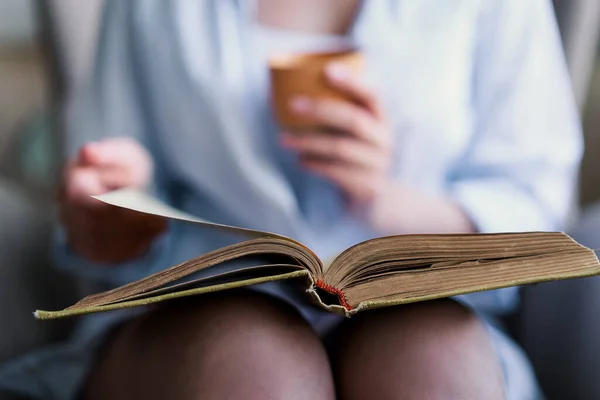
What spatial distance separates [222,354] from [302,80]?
0.86ft

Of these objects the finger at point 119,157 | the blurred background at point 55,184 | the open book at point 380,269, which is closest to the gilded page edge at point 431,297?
the open book at point 380,269

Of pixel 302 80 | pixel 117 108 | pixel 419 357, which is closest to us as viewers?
pixel 419 357

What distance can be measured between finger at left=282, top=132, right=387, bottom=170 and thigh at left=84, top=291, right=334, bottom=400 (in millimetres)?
228

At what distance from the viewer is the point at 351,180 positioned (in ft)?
2.05

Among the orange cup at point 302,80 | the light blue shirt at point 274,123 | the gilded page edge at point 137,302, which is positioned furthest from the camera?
the light blue shirt at point 274,123

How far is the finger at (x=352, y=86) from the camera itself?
1.81 feet

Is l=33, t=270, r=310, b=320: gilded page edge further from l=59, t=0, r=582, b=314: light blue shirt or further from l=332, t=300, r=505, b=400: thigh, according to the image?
l=59, t=0, r=582, b=314: light blue shirt

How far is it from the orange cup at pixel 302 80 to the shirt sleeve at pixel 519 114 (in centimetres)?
16

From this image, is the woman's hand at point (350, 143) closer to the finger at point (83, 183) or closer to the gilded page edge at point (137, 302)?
the finger at point (83, 183)

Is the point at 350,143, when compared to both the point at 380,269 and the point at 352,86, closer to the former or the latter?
the point at 352,86

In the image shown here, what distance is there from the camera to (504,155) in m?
0.64

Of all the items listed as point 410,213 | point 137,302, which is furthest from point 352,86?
point 137,302

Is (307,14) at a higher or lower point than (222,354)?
higher

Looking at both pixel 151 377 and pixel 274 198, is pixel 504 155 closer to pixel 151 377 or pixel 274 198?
pixel 274 198
